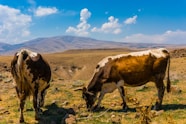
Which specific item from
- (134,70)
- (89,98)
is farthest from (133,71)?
(89,98)

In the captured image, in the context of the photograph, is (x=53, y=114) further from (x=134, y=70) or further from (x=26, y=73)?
(x=134, y=70)

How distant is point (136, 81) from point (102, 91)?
208 centimetres

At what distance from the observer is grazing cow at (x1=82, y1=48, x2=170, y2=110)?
16719 millimetres

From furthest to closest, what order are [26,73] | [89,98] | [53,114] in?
1. [89,98]
2. [53,114]
3. [26,73]

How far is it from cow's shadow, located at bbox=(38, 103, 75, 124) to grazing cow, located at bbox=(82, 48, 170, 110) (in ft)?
4.95

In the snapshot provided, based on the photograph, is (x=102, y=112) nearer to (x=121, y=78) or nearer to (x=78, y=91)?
(x=121, y=78)

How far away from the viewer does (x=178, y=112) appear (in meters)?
15.6

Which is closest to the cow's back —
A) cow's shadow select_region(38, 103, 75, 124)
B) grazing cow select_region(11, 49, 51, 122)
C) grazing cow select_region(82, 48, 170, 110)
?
grazing cow select_region(82, 48, 170, 110)

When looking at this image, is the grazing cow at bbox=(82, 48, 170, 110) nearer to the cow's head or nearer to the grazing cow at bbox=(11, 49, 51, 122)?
the cow's head

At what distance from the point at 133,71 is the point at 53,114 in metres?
5.04

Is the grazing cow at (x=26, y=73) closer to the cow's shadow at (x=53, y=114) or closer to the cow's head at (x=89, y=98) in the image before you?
the cow's shadow at (x=53, y=114)

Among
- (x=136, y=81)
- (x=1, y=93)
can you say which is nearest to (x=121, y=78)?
(x=136, y=81)

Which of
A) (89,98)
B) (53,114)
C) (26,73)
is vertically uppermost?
(26,73)

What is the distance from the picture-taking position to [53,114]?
16688 mm
